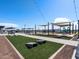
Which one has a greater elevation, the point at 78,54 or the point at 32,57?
the point at 78,54

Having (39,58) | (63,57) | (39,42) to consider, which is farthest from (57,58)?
(39,42)

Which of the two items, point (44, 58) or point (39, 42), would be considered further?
point (39, 42)

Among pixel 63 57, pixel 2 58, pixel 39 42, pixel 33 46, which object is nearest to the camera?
pixel 63 57

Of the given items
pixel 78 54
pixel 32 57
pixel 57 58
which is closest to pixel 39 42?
pixel 32 57

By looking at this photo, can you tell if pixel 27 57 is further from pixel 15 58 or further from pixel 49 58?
pixel 49 58

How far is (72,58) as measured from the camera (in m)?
13.9

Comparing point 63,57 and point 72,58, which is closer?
point 72,58

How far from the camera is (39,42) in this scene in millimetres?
24875

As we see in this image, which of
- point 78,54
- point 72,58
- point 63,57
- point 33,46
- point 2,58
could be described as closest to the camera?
point 78,54

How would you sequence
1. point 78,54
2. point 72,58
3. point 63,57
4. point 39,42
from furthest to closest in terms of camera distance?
point 39,42 → point 63,57 → point 72,58 → point 78,54

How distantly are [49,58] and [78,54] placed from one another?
12.9 feet

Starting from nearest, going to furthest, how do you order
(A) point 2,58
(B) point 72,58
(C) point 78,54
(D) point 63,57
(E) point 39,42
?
(C) point 78,54 < (B) point 72,58 < (D) point 63,57 < (A) point 2,58 < (E) point 39,42

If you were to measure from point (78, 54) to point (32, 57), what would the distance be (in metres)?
5.82

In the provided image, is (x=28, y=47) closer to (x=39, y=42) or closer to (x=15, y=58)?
(x=39, y=42)
